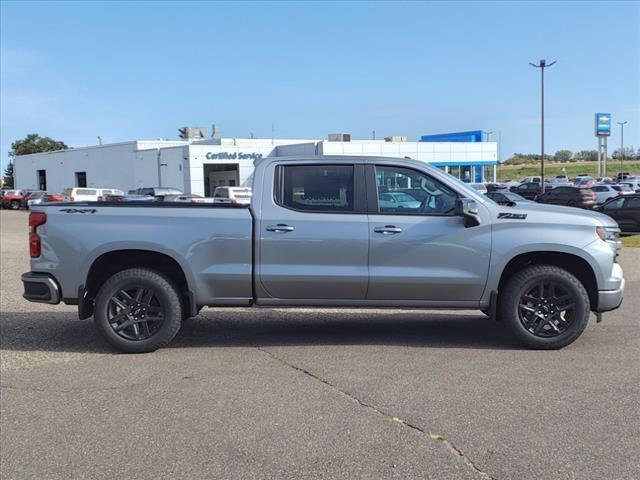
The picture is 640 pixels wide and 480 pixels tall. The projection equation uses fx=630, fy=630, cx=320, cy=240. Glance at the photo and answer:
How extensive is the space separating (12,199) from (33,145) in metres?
57.4

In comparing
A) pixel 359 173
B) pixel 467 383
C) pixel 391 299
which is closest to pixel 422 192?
pixel 359 173

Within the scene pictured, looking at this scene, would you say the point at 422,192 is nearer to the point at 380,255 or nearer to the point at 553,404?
the point at 380,255

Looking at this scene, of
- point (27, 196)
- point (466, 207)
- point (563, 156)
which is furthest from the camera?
point (563, 156)

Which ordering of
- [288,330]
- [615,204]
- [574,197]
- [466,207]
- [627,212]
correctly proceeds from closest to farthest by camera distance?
[466,207] → [288,330] → [627,212] → [615,204] → [574,197]

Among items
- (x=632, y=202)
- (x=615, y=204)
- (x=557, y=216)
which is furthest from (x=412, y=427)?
(x=615, y=204)

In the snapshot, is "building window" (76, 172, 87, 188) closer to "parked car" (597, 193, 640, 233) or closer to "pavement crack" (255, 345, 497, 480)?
"parked car" (597, 193, 640, 233)

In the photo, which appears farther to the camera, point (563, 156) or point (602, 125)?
point (563, 156)

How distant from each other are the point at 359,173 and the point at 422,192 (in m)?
0.67

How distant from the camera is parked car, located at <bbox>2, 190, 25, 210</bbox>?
5219 centimetres

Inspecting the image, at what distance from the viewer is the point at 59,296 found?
639 centimetres

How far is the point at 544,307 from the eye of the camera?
6312 mm

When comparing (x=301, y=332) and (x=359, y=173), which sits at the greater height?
(x=359, y=173)

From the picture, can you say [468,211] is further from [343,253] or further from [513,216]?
[343,253]

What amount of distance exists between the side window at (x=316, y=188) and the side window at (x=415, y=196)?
33 centimetres
